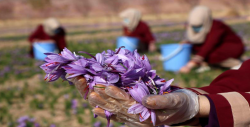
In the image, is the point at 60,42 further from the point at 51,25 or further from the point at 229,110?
the point at 229,110

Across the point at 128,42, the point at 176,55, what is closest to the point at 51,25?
the point at 128,42

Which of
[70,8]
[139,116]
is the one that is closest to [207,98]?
[139,116]

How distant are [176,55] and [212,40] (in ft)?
2.36

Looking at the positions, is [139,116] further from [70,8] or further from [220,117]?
[70,8]

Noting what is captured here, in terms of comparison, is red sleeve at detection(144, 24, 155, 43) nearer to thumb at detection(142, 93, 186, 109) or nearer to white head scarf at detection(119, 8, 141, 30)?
white head scarf at detection(119, 8, 141, 30)

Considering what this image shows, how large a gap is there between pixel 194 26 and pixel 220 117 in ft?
12.7

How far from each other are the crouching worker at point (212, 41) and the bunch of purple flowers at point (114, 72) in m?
3.81

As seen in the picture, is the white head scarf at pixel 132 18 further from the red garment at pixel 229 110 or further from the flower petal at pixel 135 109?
the flower petal at pixel 135 109

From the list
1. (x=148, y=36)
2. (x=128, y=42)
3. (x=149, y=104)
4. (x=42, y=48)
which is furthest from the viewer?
(x=148, y=36)

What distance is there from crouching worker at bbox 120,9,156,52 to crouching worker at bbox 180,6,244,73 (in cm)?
222

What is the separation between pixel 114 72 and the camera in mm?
1101

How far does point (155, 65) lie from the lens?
5516 millimetres

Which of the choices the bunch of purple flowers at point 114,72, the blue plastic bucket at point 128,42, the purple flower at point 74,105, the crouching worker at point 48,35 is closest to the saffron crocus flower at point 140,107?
the bunch of purple flowers at point 114,72

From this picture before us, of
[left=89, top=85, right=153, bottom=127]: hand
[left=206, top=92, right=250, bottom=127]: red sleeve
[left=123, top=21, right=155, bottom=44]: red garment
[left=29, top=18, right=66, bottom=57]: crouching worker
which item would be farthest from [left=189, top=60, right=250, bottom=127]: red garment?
[left=29, top=18, right=66, bottom=57]: crouching worker
